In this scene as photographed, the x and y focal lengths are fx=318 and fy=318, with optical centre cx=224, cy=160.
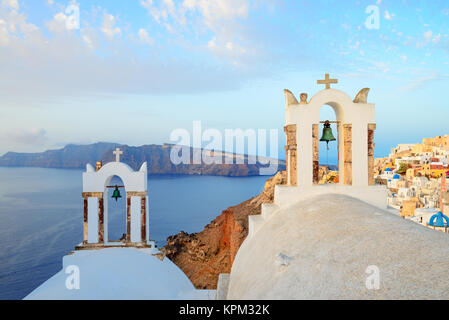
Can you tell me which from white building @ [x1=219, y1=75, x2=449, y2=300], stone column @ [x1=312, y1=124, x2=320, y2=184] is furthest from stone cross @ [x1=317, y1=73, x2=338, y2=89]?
white building @ [x1=219, y1=75, x2=449, y2=300]

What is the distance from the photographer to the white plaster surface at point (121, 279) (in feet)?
18.8

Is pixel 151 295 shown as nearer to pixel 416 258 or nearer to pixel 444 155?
pixel 416 258

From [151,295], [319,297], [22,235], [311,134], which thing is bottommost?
[22,235]

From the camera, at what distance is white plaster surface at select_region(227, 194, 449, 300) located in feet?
8.48

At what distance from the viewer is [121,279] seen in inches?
246

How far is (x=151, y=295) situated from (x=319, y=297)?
4424mm

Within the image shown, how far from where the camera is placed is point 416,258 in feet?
9.43

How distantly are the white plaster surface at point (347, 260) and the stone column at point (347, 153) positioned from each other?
1761 millimetres

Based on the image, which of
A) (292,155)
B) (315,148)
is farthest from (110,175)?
(315,148)

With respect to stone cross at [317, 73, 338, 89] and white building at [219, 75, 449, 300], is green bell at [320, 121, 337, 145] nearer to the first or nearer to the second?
stone cross at [317, 73, 338, 89]

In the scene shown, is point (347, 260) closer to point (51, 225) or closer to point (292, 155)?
point (292, 155)

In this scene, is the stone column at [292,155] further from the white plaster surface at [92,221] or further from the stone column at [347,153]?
the white plaster surface at [92,221]

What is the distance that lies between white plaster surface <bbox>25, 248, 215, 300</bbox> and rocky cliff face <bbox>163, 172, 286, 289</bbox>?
18100 mm
